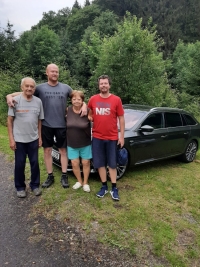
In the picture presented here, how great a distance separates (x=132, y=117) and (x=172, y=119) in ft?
4.20

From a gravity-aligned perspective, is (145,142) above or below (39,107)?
below

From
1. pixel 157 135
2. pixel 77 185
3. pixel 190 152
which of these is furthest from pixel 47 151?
pixel 190 152

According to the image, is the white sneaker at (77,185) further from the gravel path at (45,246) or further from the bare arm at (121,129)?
the bare arm at (121,129)

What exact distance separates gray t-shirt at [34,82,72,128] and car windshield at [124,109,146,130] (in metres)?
1.72

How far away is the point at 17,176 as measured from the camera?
Answer: 3.99 metres

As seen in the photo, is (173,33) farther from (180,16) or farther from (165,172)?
(165,172)

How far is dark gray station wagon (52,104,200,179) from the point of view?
5031 millimetres

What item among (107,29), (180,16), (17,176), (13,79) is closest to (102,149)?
(17,176)

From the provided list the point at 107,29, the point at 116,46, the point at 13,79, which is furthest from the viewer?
the point at 107,29

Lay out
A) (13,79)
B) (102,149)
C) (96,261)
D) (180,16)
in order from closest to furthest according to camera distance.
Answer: (96,261), (102,149), (13,79), (180,16)

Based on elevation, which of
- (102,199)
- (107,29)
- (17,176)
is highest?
(107,29)

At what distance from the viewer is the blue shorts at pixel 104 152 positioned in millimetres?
3879

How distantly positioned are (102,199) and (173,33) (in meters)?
71.3

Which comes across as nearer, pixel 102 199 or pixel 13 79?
pixel 102 199
